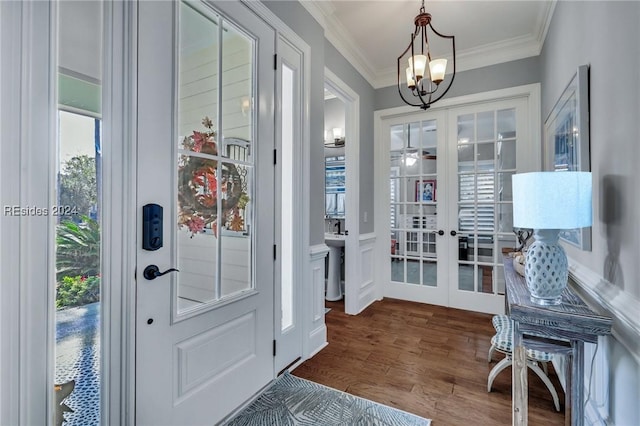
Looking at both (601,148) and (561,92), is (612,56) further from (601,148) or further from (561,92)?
(561,92)

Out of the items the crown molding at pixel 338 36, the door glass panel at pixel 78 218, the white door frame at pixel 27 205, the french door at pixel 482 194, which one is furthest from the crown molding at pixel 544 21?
the white door frame at pixel 27 205

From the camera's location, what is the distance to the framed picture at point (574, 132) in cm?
165

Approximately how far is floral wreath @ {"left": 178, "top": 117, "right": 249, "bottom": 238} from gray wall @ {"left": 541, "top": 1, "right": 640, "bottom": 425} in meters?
1.79

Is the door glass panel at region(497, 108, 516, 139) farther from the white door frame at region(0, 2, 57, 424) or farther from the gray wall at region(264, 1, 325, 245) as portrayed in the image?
the white door frame at region(0, 2, 57, 424)

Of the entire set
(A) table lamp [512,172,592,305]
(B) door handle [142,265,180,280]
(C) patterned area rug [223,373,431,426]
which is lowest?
(C) patterned area rug [223,373,431,426]

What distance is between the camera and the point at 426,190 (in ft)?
12.4

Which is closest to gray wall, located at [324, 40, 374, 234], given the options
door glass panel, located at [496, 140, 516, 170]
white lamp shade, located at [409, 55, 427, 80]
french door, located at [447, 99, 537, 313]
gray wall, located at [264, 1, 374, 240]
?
gray wall, located at [264, 1, 374, 240]

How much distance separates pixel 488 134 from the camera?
347cm

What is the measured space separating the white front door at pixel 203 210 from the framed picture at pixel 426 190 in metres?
2.37

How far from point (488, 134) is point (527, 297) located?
2601 mm

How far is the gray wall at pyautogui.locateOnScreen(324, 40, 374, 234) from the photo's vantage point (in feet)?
10.9

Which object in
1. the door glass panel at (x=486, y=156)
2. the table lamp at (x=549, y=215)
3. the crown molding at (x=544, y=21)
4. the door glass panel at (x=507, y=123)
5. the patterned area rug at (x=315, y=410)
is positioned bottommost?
the patterned area rug at (x=315, y=410)

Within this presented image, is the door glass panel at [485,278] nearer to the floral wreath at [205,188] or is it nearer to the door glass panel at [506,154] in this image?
the door glass panel at [506,154]

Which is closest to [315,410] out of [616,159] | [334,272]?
[616,159]
